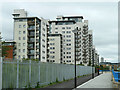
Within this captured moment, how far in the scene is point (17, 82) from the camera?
12.3 metres

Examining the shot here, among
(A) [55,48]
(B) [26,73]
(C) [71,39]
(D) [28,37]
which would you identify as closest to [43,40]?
(D) [28,37]

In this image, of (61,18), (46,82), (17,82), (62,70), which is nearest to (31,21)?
(61,18)

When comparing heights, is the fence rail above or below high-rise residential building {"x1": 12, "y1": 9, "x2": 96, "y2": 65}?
below

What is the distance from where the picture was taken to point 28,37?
8562 centimetres

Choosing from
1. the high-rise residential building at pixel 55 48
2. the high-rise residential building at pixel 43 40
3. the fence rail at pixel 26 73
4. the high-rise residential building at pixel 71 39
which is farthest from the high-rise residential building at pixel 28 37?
the fence rail at pixel 26 73

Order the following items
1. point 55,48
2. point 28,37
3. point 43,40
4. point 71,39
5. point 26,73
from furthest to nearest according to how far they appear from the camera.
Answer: point 71,39 → point 55,48 → point 43,40 → point 28,37 → point 26,73

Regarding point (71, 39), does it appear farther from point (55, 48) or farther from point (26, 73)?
point (26, 73)

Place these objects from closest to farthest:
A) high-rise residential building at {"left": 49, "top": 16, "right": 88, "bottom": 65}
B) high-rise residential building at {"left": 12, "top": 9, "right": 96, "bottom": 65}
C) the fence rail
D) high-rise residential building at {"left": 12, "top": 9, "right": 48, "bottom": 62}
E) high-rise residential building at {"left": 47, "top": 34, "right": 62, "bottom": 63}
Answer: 1. the fence rail
2. high-rise residential building at {"left": 12, "top": 9, "right": 48, "bottom": 62}
3. high-rise residential building at {"left": 12, "top": 9, "right": 96, "bottom": 65}
4. high-rise residential building at {"left": 47, "top": 34, "right": 62, "bottom": 63}
5. high-rise residential building at {"left": 49, "top": 16, "right": 88, "bottom": 65}

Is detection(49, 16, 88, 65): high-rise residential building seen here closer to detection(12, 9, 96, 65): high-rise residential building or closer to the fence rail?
detection(12, 9, 96, 65): high-rise residential building

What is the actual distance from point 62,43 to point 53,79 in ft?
317

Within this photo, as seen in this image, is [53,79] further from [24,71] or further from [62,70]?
[24,71]

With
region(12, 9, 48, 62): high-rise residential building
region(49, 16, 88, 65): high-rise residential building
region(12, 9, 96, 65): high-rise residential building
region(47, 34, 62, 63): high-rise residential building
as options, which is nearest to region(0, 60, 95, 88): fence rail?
region(12, 9, 96, 65): high-rise residential building

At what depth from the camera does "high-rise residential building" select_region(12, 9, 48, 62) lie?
8403cm

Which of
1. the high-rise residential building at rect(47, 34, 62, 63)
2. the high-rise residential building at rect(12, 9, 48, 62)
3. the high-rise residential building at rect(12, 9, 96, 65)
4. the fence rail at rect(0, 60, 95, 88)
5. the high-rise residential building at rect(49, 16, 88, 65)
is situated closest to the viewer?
the fence rail at rect(0, 60, 95, 88)
